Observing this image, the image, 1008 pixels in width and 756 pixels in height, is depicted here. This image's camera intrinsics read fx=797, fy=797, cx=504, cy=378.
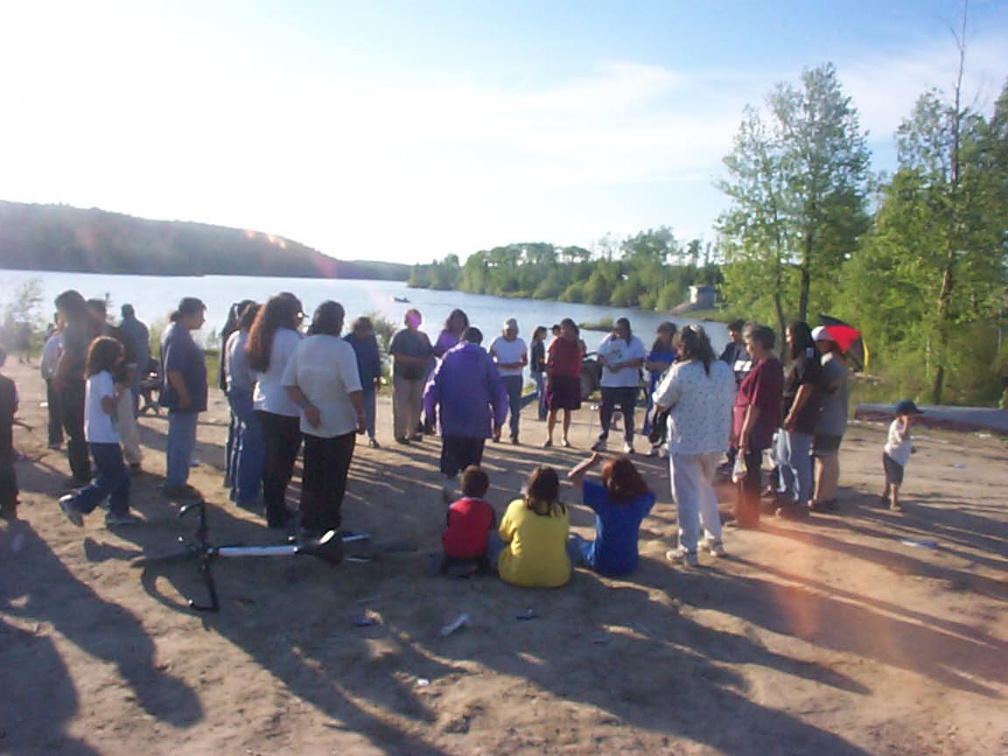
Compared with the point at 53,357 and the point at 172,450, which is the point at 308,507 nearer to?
the point at 172,450

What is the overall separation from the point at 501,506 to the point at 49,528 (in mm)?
3698

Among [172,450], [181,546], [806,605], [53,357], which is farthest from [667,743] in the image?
[53,357]

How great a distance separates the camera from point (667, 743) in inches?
137

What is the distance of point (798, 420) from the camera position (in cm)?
668

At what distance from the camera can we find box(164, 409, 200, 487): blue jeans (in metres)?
6.78

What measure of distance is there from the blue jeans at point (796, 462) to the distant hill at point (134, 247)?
4190 centimetres

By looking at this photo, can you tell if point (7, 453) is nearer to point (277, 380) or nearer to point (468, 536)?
point (277, 380)

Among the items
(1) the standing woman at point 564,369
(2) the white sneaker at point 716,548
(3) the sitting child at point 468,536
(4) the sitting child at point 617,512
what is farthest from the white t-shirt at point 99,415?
(1) the standing woman at point 564,369

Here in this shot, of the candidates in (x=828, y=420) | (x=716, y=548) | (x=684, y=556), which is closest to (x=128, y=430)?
(x=684, y=556)

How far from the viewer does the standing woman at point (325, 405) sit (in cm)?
549

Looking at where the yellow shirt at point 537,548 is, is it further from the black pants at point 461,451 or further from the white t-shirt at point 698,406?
the black pants at point 461,451

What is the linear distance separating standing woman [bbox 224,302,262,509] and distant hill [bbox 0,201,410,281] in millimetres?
39087

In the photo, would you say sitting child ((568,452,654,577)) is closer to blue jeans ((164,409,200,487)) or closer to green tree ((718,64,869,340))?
blue jeans ((164,409,200,487))

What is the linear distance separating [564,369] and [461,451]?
9.63ft
